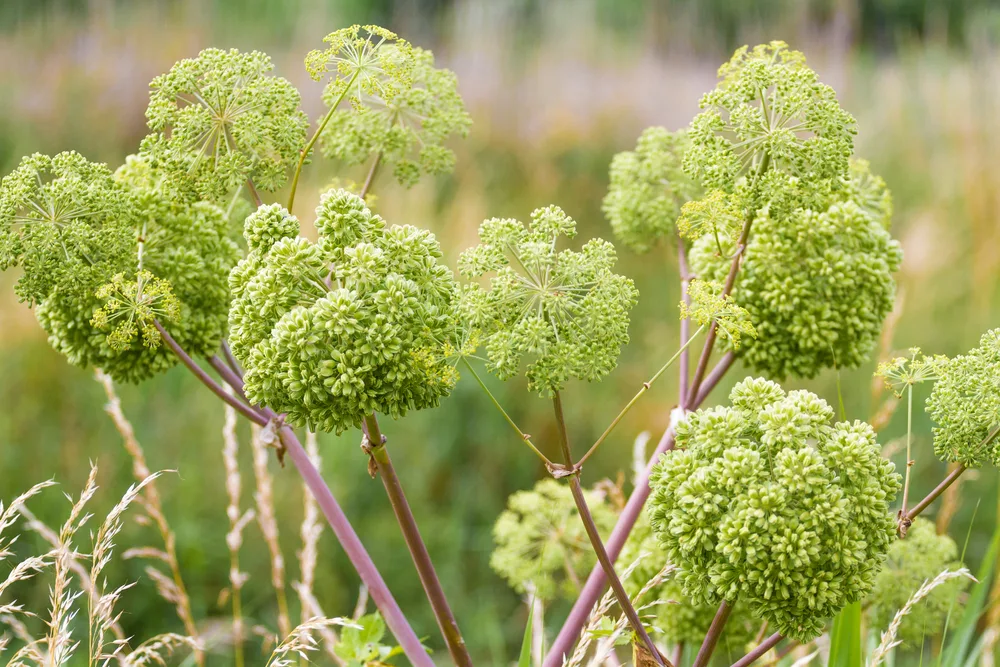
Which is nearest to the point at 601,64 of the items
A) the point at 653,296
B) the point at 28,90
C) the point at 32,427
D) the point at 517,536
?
the point at 653,296

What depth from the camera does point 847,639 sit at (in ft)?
4.05

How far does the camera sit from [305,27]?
18.1 ft

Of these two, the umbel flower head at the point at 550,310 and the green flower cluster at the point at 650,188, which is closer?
the umbel flower head at the point at 550,310

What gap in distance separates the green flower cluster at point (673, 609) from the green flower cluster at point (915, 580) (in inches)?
7.9

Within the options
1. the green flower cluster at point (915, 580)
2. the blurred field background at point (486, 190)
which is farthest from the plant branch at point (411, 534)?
the blurred field background at point (486, 190)

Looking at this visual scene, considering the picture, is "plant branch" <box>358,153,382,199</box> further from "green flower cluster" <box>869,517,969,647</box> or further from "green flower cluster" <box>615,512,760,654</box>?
"green flower cluster" <box>869,517,969,647</box>

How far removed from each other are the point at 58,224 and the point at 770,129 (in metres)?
0.84

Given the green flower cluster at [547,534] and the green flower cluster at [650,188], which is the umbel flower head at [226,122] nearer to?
the green flower cluster at [650,188]

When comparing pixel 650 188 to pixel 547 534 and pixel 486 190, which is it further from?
pixel 486 190

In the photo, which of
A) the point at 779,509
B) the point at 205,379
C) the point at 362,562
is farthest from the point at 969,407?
the point at 205,379

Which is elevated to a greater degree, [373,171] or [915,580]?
[373,171]

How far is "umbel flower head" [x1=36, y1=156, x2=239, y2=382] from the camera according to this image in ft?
3.64

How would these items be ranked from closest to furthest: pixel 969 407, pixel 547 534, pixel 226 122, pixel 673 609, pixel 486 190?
pixel 969 407, pixel 226 122, pixel 673 609, pixel 547 534, pixel 486 190

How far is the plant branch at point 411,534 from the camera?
41.9 inches
